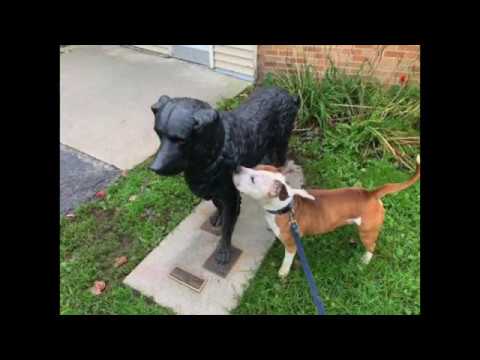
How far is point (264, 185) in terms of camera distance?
241 centimetres

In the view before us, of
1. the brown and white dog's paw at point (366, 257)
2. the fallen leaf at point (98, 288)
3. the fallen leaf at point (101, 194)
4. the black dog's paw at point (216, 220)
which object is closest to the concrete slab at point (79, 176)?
the fallen leaf at point (101, 194)

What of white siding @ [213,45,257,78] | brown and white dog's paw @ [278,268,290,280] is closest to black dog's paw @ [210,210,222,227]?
brown and white dog's paw @ [278,268,290,280]

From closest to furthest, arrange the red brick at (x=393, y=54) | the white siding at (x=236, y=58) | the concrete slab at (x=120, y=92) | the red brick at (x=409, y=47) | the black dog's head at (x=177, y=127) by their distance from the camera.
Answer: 1. the black dog's head at (x=177, y=127)
2. the concrete slab at (x=120, y=92)
3. the red brick at (x=409, y=47)
4. the red brick at (x=393, y=54)
5. the white siding at (x=236, y=58)

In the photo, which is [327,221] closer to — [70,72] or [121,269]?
[121,269]

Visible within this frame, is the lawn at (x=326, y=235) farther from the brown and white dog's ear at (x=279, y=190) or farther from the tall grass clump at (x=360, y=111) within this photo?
the brown and white dog's ear at (x=279, y=190)

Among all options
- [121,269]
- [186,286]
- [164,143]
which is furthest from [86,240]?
[164,143]

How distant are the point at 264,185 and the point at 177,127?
74 centimetres

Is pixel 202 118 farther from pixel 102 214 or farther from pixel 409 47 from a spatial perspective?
pixel 409 47

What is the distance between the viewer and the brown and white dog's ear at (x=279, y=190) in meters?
2.40

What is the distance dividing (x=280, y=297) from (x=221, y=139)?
147cm

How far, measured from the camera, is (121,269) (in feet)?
10.6

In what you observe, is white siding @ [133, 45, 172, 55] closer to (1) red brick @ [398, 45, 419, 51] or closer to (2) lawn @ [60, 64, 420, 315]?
(2) lawn @ [60, 64, 420, 315]

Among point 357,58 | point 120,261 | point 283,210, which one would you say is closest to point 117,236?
point 120,261

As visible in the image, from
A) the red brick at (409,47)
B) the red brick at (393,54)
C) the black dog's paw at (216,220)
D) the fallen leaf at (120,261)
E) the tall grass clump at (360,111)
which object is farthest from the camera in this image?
the red brick at (393,54)
